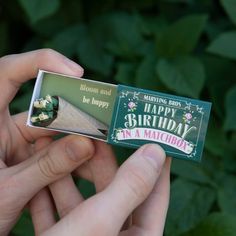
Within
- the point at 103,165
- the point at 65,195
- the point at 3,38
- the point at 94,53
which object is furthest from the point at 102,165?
the point at 3,38

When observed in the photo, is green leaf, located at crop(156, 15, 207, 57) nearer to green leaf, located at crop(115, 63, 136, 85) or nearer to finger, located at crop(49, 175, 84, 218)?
green leaf, located at crop(115, 63, 136, 85)

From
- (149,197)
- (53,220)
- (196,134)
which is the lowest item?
(53,220)

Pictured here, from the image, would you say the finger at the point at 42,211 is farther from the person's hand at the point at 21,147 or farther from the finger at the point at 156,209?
the finger at the point at 156,209

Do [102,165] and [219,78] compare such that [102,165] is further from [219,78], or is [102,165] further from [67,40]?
[67,40]

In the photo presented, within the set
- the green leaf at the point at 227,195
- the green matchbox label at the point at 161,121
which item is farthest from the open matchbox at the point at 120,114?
the green leaf at the point at 227,195

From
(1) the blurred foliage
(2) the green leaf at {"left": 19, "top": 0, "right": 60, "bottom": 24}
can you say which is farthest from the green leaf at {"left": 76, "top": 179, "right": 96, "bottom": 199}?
(2) the green leaf at {"left": 19, "top": 0, "right": 60, "bottom": 24}

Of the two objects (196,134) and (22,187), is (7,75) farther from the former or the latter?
(196,134)

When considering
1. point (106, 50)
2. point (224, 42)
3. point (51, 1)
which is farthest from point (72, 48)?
point (224, 42)
